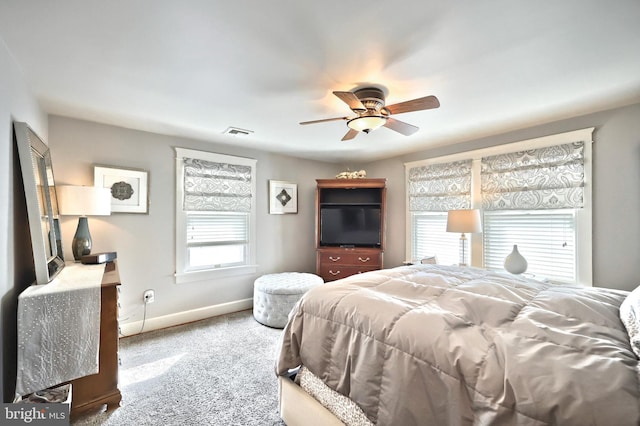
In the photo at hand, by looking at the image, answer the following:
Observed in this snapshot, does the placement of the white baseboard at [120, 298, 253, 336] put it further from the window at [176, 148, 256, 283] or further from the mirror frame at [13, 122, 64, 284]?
the mirror frame at [13, 122, 64, 284]

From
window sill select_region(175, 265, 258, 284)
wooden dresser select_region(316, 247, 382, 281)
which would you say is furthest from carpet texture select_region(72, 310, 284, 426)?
wooden dresser select_region(316, 247, 382, 281)

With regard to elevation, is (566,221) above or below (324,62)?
below

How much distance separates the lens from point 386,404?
3.67ft

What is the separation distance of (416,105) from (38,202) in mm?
2712

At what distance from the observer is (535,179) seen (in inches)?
118

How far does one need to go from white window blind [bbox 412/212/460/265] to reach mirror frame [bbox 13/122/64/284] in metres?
4.05

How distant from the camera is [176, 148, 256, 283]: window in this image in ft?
11.3

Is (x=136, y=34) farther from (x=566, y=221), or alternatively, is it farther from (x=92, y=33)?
(x=566, y=221)

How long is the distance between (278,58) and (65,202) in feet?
7.36

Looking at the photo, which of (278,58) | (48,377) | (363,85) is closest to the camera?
(48,377)

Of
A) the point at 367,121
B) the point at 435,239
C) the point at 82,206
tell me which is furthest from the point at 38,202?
the point at 435,239

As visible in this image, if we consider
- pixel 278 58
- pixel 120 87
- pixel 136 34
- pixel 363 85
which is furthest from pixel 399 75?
pixel 120 87

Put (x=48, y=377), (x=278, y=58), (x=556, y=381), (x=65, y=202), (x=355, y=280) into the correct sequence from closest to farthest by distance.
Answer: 1. (x=556, y=381)
2. (x=48, y=377)
3. (x=278, y=58)
4. (x=355, y=280)
5. (x=65, y=202)

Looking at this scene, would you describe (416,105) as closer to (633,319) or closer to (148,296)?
(633,319)
